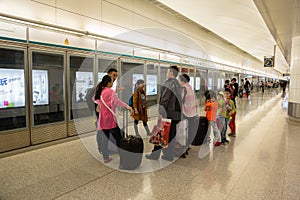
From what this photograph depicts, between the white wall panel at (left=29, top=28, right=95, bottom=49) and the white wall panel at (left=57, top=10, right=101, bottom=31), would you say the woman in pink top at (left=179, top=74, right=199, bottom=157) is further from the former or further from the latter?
the white wall panel at (left=57, top=10, right=101, bottom=31)

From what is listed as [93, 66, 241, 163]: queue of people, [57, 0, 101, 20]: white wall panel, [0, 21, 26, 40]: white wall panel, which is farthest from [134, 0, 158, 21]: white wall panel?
[93, 66, 241, 163]: queue of people


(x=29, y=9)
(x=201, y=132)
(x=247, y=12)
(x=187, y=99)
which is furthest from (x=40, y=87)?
(x=247, y=12)

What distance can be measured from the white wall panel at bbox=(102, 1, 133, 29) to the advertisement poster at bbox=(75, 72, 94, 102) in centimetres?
181

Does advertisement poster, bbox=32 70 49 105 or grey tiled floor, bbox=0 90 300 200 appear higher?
advertisement poster, bbox=32 70 49 105

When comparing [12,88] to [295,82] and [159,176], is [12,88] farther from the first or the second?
[295,82]

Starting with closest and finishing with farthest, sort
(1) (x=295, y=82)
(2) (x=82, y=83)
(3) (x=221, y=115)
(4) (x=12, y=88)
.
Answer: (4) (x=12, y=88) → (3) (x=221, y=115) → (2) (x=82, y=83) → (1) (x=295, y=82)

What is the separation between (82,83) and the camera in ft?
17.5

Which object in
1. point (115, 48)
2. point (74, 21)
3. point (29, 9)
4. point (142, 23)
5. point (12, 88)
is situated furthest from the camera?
point (142, 23)

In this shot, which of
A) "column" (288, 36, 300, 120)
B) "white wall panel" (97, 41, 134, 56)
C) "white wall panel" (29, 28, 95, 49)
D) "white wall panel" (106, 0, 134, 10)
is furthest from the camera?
"column" (288, 36, 300, 120)

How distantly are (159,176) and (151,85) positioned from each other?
16.1 feet

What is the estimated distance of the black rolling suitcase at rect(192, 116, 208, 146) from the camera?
14.3 feet

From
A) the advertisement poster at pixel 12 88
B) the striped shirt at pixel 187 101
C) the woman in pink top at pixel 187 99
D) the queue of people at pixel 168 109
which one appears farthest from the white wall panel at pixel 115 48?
the striped shirt at pixel 187 101

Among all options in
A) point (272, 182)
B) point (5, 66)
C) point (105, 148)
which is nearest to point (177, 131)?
point (105, 148)

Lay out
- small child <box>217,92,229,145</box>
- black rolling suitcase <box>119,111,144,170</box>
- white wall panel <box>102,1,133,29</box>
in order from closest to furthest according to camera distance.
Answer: black rolling suitcase <box>119,111,144,170</box> → small child <box>217,92,229,145</box> → white wall panel <box>102,1,133,29</box>
